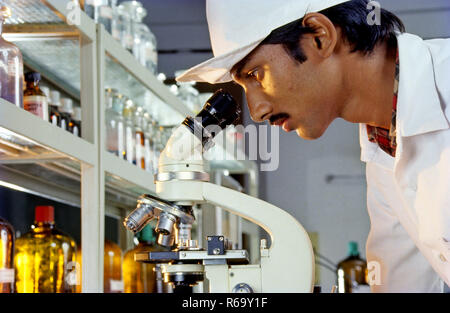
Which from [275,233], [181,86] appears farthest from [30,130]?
[181,86]

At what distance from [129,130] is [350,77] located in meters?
1.04

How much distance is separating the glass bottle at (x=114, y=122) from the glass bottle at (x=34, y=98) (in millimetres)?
409

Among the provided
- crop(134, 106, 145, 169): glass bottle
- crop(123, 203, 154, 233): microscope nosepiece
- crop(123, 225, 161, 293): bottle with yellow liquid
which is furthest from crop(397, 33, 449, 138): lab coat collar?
crop(123, 225, 161, 293): bottle with yellow liquid

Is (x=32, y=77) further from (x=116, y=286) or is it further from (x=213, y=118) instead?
(x=116, y=286)

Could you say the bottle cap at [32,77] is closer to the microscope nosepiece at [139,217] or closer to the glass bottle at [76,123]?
the glass bottle at [76,123]

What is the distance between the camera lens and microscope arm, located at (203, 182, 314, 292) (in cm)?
101

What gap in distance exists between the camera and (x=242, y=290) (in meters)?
0.99

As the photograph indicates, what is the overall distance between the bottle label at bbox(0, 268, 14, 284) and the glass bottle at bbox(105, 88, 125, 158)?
1.57ft

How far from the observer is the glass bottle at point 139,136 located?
219cm

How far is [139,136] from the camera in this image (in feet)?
7.38

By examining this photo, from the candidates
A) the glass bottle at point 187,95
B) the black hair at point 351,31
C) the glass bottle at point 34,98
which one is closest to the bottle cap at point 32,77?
the glass bottle at point 34,98

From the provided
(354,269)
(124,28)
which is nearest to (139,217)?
(124,28)

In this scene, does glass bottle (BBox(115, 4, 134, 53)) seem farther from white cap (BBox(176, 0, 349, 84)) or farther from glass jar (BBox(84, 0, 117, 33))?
white cap (BBox(176, 0, 349, 84))

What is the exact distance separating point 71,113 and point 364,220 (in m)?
3.57
